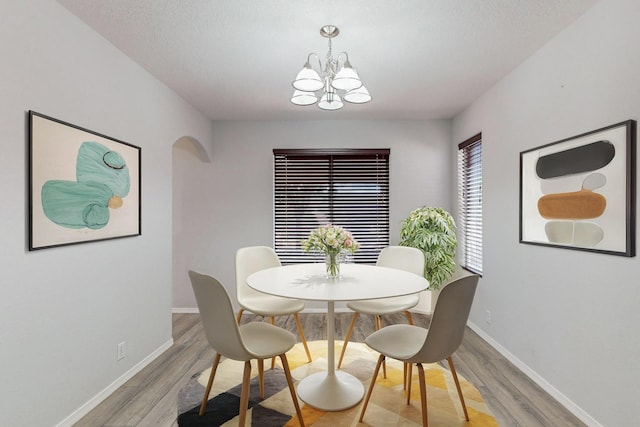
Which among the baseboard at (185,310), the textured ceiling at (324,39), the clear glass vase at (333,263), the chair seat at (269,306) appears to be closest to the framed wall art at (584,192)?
the textured ceiling at (324,39)

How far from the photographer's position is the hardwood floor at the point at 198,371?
6.95 feet

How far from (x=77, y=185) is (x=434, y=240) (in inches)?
130

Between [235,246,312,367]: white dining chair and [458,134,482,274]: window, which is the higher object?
[458,134,482,274]: window

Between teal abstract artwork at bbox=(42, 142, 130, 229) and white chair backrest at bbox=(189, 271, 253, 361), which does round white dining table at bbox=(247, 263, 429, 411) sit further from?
teal abstract artwork at bbox=(42, 142, 130, 229)

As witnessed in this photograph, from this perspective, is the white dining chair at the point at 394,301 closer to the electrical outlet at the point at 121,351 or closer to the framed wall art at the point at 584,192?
the framed wall art at the point at 584,192

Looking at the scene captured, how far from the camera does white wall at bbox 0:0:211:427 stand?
172 cm

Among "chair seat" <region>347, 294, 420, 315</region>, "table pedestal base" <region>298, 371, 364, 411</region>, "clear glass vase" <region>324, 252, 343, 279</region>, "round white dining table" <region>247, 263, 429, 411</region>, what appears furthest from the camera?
"chair seat" <region>347, 294, 420, 315</region>

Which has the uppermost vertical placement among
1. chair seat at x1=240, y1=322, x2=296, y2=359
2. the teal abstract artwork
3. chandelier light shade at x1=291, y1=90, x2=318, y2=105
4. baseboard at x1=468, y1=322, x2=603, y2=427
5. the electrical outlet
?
chandelier light shade at x1=291, y1=90, x2=318, y2=105

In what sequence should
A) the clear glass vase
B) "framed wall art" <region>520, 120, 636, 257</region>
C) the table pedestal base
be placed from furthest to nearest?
the clear glass vase < the table pedestal base < "framed wall art" <region>520, 120, 636, 257</region>

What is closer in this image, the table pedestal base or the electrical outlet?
the table pedestal base

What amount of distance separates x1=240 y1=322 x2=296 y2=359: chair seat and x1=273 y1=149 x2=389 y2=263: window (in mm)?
2292

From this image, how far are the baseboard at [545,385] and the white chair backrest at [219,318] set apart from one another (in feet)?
6.71

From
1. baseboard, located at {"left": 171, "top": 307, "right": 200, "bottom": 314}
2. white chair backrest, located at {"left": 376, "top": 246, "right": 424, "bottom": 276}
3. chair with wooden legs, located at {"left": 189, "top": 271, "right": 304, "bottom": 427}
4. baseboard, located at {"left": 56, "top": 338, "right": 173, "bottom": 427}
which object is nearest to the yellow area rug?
chair with wooden legs, located at {"left": 189, "top": 271, "right": 304, "bottom": 427}

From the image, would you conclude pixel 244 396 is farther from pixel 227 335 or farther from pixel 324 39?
pixel 324 39
